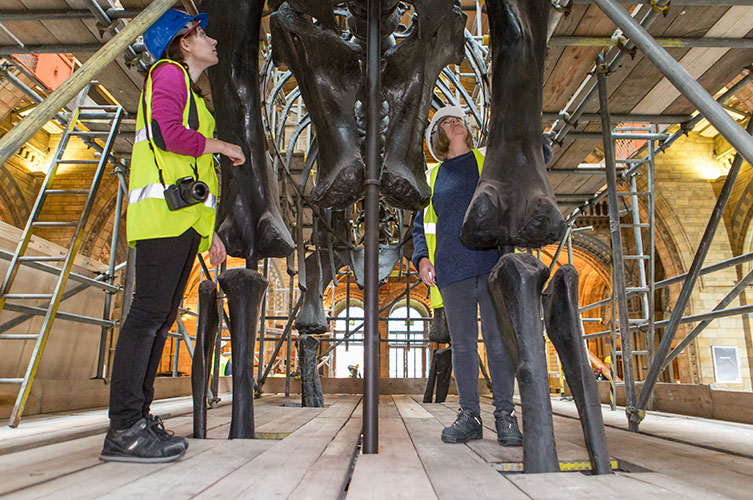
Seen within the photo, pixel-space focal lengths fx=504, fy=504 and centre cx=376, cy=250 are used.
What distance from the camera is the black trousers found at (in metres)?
1.74

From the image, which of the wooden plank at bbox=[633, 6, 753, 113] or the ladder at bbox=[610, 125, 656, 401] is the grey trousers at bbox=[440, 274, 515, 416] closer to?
the ladder at bbox=[610, 125, 656, 401]

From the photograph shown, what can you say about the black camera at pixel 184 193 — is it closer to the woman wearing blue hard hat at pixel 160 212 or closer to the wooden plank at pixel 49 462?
the woman wearing blue hard hat at pixel 160 212

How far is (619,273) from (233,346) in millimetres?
2909

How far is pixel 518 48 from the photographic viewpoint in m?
1.81

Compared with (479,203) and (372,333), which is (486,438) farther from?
(479,203)

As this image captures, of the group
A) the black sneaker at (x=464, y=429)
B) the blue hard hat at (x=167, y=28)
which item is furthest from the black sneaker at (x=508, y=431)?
the blue hard hat at (x=167, y=28)

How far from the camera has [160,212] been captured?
1.81 m

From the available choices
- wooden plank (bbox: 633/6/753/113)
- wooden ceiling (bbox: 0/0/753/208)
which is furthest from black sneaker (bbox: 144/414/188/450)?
wooden plank (bbox: 633/6/753/113)

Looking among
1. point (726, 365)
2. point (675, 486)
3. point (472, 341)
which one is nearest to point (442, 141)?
point (472, 341)

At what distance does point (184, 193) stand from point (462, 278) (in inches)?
51.6

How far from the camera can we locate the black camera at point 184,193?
71.2 inches

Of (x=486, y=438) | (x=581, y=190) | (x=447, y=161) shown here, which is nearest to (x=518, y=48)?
(x=447, y=161)

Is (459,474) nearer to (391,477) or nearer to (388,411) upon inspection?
(391,477)

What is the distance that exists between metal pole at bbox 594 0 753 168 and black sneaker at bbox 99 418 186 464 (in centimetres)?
Result: 182
